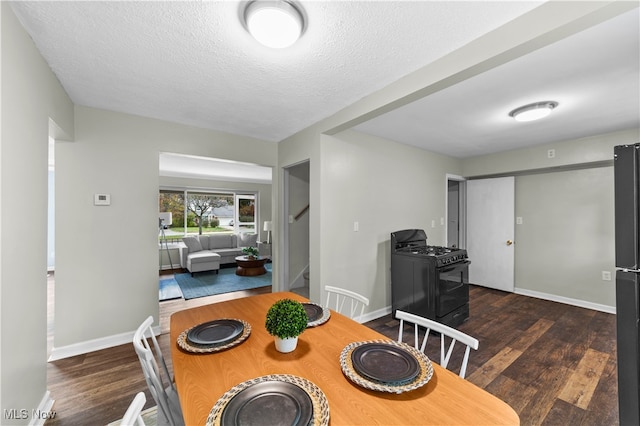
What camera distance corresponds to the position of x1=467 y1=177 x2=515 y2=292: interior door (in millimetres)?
4586

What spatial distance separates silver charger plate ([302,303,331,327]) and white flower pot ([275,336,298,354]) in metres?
0.28

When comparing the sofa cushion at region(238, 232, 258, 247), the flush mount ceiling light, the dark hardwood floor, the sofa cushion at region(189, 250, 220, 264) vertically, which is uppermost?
the flush mount ceiling light

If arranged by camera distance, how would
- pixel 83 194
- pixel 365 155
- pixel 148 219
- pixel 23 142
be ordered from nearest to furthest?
pixel 23 142, pixel 83 194, pixel 148 219, pixel 365 155

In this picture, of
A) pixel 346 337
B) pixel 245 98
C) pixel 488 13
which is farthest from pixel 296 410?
pixel 245 98

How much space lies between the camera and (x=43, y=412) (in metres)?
1.77

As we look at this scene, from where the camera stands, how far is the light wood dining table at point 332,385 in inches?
34.2

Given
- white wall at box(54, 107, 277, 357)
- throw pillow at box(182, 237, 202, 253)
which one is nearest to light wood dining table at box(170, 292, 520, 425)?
white wall at box(54, 107, 277, 357)

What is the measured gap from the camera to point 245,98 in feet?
7.97

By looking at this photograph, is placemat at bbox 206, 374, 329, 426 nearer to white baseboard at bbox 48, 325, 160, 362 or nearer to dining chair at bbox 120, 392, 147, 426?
dining chair at bbox 120, 392, 147, 426

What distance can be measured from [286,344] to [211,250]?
608 cm

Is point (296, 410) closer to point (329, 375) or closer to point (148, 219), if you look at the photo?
point (329, 375)

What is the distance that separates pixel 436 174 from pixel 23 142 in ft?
15.5

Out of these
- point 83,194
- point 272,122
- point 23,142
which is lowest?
point 83,194
